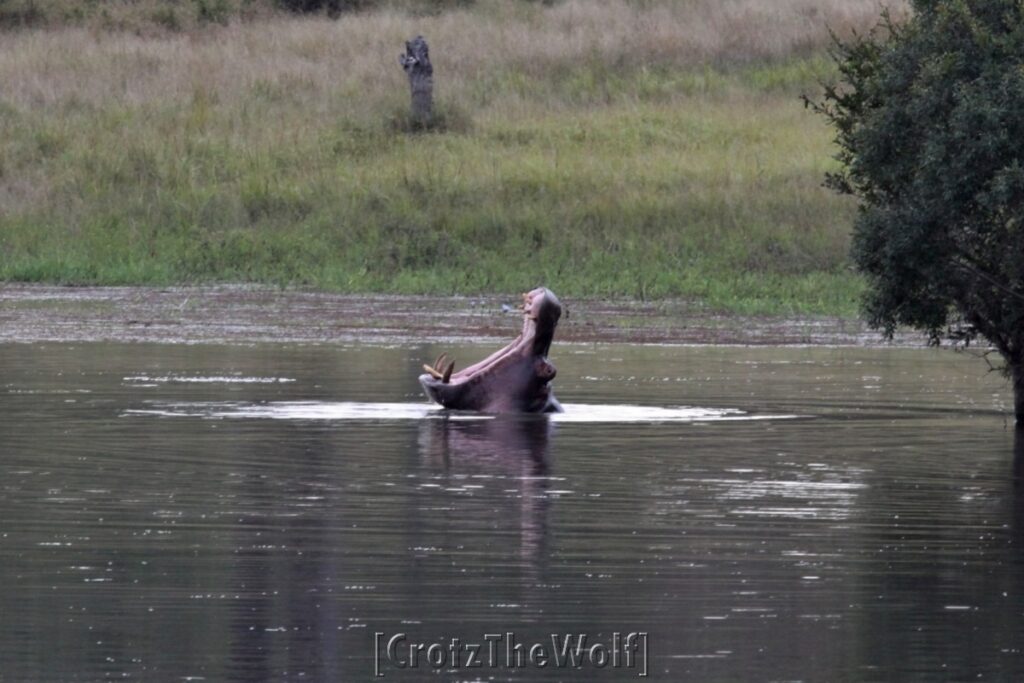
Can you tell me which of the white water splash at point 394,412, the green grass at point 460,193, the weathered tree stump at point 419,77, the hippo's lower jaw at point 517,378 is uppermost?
the weathered tree stump at point 419,77

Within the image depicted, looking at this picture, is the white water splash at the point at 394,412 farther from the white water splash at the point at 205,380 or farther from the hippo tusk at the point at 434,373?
the white water splash at the point at 205,380

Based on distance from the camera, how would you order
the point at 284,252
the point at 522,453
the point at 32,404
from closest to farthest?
the point at 522,453 → the point at 32,404 → the point at 284,252

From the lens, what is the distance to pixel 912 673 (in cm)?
883

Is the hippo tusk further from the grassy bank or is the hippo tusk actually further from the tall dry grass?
the tall dry grass

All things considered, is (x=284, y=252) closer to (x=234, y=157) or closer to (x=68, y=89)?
(x=234, y=157)

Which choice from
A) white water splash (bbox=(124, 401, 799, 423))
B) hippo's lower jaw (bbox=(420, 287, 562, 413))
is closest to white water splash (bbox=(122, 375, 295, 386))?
white water splash (bbox=(124, 401, 799, 423))

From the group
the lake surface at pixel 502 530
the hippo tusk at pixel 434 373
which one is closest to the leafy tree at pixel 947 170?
the lake surface at pixel 502 530

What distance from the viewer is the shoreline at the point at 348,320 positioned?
26.9m

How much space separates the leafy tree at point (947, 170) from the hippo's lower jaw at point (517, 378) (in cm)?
261

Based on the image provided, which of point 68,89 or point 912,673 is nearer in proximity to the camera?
point 912,673

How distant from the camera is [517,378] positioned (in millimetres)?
18312

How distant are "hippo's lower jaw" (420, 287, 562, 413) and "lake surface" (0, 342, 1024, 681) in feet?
1.01

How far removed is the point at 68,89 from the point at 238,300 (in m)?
A: 11.8

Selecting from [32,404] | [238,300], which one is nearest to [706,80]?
[238,300]
